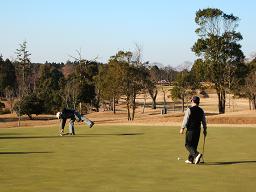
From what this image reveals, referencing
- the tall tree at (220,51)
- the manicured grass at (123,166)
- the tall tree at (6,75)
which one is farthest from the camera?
the tall tree at (6,75)

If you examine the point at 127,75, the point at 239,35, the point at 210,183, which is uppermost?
Answer: the point at 239,35

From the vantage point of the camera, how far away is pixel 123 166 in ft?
45.1

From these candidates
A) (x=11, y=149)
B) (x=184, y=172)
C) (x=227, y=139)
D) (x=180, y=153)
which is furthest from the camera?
(x=227, y=139)

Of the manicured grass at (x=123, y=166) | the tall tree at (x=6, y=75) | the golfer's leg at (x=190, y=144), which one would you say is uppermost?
the tall tree at (x=6, y=75)

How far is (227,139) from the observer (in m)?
22.1

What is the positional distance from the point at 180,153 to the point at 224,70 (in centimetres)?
4252

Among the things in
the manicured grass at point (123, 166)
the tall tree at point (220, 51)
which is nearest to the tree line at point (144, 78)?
the tall tree at point (220, 51)

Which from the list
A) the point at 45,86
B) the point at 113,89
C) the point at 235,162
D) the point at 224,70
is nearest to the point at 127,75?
the point at 113,89

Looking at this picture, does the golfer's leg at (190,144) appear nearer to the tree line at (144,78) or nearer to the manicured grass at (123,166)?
the manicured grass at (123,166)

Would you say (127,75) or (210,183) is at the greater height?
(127,75)

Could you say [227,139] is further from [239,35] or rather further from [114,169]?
[239,35]

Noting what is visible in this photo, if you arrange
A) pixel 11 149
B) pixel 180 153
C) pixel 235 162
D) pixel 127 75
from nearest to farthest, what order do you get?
1. pixel 235 162
2. pixel 180 153
3. pixel 11 149
4. pixel 127 75

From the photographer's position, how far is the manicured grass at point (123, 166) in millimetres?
10766

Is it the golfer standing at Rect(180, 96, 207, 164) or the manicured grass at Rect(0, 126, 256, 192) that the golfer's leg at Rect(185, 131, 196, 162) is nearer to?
the golfer standing at Rect(180, 96, 207, 164)
